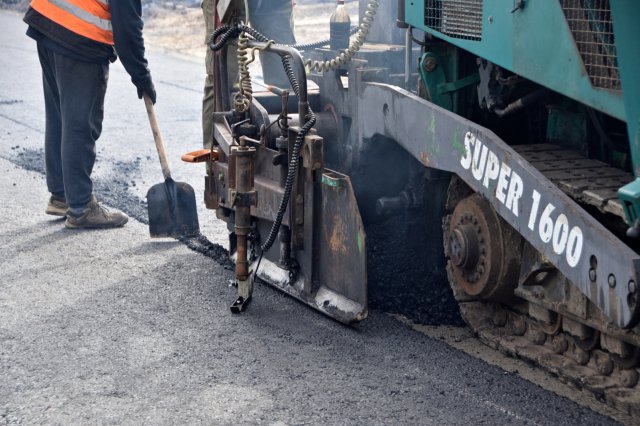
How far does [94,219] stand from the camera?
6.68 meters

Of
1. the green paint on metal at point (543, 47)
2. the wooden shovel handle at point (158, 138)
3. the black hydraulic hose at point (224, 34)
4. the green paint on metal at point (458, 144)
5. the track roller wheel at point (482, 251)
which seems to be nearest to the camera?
the green paint on metal at point (543, 47)

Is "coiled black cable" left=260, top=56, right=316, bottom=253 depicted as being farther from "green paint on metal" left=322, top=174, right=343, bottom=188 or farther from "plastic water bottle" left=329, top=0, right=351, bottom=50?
"plastic water bottle" left=329, top=0, right=351, bottom=50

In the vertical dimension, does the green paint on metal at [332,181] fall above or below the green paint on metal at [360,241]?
above

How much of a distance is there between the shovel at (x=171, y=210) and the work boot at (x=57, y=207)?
87 centimetres

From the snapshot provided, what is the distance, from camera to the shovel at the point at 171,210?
6375mm

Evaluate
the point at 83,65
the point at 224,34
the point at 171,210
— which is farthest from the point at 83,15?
the point at 224,34

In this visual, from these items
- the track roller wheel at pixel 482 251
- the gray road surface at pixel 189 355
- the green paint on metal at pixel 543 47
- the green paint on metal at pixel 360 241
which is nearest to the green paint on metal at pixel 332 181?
the green paint on metal at pixel 360 241

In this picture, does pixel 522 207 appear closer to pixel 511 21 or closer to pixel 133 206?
pixel 511 21

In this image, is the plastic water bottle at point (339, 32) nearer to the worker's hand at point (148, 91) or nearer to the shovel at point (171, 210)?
the shovel at point (171, 210)

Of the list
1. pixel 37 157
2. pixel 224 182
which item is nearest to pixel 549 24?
pixel 224 182

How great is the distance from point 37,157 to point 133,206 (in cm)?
192

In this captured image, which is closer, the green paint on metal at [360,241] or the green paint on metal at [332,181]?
the green paint on metal at [360,241]

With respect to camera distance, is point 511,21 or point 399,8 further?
point 399,8

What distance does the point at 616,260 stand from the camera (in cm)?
330
